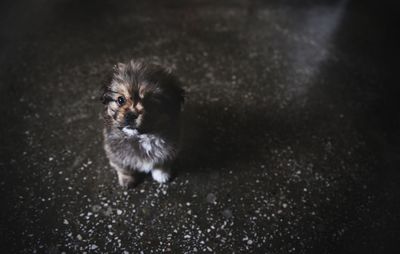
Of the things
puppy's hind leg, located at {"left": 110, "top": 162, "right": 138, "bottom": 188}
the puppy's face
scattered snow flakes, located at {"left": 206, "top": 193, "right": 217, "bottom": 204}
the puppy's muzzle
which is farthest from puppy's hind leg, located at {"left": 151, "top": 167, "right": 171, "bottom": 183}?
the puppy's muzzle

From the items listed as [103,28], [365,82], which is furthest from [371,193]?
[103,28]

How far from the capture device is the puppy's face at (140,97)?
6.71 feet

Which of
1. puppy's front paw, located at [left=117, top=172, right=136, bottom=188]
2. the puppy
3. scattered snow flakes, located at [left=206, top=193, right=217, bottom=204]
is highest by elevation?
the puppy

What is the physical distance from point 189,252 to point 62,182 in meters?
1.00

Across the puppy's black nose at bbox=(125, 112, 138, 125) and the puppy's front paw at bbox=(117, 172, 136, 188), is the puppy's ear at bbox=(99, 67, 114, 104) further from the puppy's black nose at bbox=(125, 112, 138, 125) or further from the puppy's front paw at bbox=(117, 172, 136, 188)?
the puppy's front paw at bbox=(117, 172, 136, 188)

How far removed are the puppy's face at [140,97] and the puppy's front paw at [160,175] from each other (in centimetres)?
45

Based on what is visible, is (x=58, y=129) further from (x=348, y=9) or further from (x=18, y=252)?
(x=348, y=9)

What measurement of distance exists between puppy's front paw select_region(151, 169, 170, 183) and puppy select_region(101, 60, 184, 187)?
8 centimetres

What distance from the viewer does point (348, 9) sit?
429cm

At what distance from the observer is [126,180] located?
2.56 meters

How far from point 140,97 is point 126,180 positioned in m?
0.74

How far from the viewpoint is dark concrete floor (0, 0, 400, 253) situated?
8.01 feet

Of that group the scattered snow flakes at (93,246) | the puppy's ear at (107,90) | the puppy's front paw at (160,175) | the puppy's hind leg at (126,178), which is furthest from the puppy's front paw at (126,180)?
the puppy's ear at (107,90)

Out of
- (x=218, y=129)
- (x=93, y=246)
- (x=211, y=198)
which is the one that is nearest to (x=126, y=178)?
(x=93, y=246)
